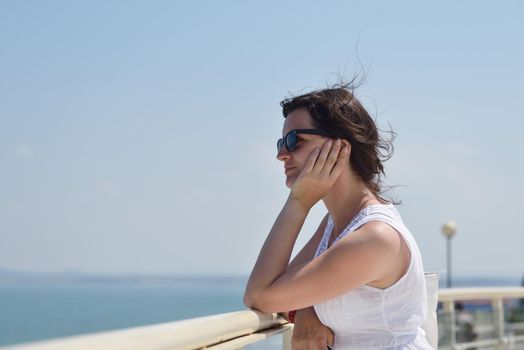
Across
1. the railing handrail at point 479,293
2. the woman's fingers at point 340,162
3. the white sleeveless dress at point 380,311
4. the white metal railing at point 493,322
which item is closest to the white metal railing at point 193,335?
the white sleeveless dress at point 380,311

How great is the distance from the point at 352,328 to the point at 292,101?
2.45 ft

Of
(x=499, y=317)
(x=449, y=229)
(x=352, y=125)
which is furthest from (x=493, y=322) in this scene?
(x=449, y=229)

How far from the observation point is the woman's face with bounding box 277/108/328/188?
2.80 m

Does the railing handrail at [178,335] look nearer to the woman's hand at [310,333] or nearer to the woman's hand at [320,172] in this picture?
the woman's hand at [310,333]

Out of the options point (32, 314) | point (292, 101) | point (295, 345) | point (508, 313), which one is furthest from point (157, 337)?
point (32, 314)

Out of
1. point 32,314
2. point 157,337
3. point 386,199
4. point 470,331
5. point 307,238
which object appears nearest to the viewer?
point 157,337

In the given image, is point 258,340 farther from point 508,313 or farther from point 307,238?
point 508,313

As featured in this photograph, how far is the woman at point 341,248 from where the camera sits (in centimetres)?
256

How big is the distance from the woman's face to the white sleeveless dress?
0.26m

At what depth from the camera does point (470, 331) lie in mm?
6094

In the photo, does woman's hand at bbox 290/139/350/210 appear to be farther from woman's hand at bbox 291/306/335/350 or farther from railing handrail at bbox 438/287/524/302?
railing handrail at bbox 438/287/524/302

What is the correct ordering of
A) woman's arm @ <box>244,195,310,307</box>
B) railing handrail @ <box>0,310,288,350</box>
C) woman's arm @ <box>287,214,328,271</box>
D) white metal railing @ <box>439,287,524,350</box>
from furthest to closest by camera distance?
white metal railing @ <box>439,287,524,350</box> < woman's arm @ <box>287,214,328,271</box> < woman's arm @ <box>244,195,310,307</box> < railing handrail @ <box>0,310,288,350</box>

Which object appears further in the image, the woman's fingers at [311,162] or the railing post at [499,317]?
the railing post at [499,317]

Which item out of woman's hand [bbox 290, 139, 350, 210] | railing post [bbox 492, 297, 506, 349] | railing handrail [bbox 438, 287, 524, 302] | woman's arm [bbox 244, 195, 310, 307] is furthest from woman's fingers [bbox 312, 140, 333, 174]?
railing post [bbox 492, 297, 506, 349]
